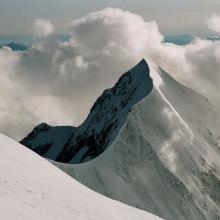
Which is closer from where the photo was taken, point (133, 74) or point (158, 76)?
point (158, 76)

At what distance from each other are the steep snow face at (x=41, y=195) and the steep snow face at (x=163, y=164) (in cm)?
5473

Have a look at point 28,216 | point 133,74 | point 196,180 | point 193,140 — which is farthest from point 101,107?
point 28,216

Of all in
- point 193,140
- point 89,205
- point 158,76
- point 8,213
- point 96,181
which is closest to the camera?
point 8,213

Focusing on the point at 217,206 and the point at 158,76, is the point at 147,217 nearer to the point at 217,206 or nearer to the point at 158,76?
the point at 217,206

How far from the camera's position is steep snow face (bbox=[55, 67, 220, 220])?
109938mm

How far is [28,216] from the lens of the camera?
29.4 m

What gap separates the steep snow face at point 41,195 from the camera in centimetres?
3105

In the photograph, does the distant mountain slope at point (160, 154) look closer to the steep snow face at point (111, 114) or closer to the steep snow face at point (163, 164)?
the steep snow face at point (163, 164)

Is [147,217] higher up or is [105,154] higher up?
[147,217]

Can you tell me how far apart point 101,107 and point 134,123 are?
65403 mm

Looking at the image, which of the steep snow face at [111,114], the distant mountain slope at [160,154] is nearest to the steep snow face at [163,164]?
the distant mountain slope at [160,154]

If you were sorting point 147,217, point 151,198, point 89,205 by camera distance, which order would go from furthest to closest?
point 151,198 → point 147,217 → point 89,205

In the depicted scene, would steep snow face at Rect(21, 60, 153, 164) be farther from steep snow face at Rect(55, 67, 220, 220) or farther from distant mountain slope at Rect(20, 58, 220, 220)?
steep snow face at Rect(55, 67, 220, 220)

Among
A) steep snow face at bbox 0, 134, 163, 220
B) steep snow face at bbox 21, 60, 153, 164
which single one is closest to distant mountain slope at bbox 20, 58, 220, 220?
steep snow face at bbox 21, 60, 153, 164
